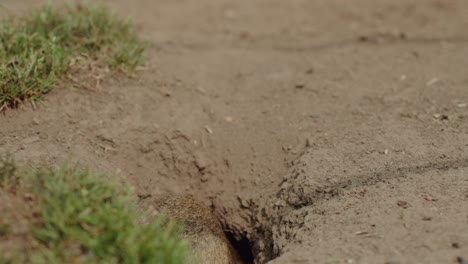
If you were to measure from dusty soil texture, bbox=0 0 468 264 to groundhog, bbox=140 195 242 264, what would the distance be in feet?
0.32

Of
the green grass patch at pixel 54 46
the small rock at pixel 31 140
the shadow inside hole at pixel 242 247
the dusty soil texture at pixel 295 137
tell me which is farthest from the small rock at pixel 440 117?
the small rock at pixel 31 140

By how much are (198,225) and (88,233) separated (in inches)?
45.6

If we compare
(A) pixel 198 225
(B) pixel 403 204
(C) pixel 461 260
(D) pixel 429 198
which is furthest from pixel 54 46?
(C) pixel 461 260

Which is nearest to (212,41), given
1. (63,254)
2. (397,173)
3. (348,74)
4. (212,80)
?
(212,80)

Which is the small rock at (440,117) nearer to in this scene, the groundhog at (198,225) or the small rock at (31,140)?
the groundhog at (198,225)

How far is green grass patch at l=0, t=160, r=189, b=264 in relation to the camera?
8.66 ft

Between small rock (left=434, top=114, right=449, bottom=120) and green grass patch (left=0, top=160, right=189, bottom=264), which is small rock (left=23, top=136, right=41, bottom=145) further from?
small rock (left=434, top=114, right=449, bottom=120)

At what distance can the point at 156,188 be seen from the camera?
396 cm

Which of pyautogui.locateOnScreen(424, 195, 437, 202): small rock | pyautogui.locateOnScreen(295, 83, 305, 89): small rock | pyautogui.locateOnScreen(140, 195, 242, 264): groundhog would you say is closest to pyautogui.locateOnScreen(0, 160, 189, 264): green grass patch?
pyautogui.locateOnScreen(140, 195, 242, 264): groundhog

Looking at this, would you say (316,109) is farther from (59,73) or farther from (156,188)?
(59,73)

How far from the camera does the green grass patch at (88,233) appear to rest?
2.64m

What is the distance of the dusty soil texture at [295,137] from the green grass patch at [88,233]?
25.4 inches

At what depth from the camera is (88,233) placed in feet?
8.89

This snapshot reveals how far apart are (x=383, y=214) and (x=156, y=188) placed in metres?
1.47
